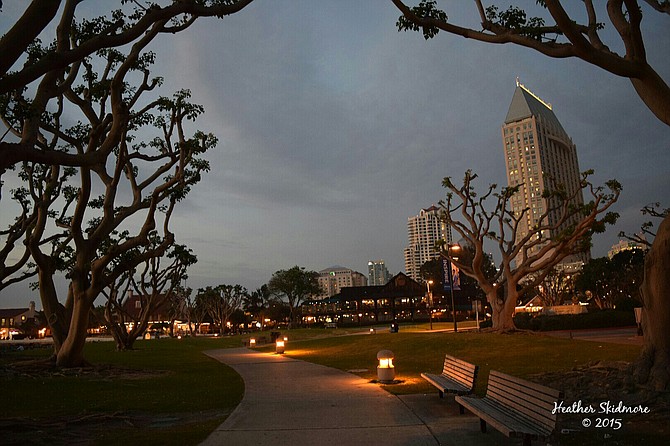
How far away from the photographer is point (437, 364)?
1811cm

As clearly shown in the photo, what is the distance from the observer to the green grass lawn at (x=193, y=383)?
9102 millimetres

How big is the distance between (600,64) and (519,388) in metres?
5.29

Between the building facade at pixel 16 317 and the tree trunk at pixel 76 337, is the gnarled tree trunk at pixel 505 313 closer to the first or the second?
the tree trunk at pixel 76 337

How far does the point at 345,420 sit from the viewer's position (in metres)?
8.72

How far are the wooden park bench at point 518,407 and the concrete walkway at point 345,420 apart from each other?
36cm

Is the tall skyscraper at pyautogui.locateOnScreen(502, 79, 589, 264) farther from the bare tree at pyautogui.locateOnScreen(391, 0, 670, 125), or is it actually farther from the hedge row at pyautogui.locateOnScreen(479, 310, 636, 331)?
the bare tree at pyautogui.locateOnScreen(391, 0, 670, 125)

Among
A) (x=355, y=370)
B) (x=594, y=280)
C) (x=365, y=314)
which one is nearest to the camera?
(x=355, y=370)

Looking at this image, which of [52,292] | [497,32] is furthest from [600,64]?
[52,292]

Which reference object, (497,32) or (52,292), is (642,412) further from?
(52,292)

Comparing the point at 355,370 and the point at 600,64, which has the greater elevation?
the point at 600,64

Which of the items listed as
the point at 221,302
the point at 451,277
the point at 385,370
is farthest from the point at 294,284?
the point at 385,370

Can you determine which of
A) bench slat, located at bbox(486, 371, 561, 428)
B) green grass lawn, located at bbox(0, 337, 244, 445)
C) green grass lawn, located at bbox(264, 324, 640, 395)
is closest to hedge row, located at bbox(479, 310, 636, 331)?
green grass lawn, located at bbox(264, 324, 640, 395)

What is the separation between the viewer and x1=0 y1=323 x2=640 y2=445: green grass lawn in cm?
910

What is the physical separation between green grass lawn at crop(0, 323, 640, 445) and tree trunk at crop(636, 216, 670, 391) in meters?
3.34
